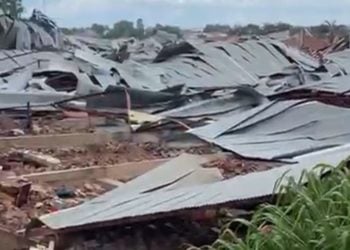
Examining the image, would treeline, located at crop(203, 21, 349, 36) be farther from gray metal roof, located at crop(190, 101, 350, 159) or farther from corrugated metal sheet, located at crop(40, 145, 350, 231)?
corrugated metal sheet, located at crop(40, 145, 350, 231)

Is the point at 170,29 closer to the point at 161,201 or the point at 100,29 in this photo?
the point at 100,29

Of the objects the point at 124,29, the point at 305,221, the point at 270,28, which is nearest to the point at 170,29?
the point at 124,29

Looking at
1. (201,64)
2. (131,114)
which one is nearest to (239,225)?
(131,114)

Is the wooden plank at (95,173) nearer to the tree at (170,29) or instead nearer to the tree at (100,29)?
the tree at (170,29)

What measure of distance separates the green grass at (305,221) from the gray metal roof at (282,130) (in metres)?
2.61

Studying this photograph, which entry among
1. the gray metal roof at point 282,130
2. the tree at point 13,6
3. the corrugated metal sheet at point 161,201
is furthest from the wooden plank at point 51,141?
the tree at point 13,6

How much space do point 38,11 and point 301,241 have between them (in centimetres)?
1593

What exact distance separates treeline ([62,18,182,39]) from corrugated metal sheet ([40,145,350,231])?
18.3 meters

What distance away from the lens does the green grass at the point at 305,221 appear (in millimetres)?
2914

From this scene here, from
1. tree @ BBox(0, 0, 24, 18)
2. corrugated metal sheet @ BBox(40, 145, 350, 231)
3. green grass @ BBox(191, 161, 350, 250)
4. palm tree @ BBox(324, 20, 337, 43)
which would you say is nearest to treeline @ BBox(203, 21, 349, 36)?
palm tree @ BBox(324, 20, 337, 43)

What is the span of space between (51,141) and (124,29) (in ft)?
56.0

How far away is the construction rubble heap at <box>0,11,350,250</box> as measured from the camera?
12.3ft

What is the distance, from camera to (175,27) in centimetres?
2211

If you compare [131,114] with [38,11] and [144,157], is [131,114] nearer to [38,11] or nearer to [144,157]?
[144,157]
